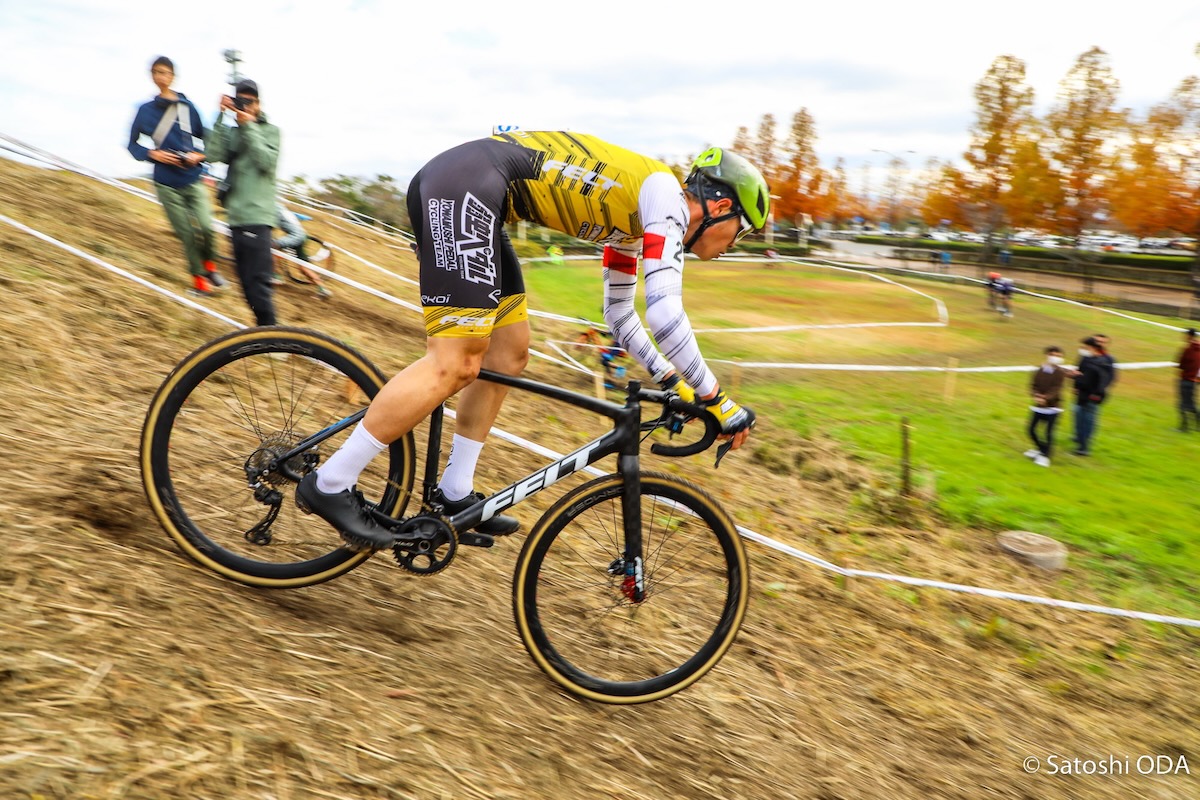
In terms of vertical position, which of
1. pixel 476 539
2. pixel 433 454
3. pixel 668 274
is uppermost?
pixel 668 274

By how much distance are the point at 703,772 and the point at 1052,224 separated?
181 feet

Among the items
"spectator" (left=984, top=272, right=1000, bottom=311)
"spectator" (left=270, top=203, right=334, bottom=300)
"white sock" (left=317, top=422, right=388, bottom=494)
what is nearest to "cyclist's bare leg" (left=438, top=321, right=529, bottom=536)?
"white sock" (left=317, top=422, right=388, bottom=494)

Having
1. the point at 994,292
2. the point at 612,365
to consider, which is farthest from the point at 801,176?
the point at 612,365

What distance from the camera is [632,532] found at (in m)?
3.54

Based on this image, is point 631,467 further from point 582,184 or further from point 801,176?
point 801,176

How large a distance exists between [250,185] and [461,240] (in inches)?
187

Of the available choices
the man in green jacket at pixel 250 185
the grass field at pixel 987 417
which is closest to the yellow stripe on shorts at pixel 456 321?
the man in green jacket at pixel 250 185

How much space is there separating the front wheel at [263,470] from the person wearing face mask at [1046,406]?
1198cm

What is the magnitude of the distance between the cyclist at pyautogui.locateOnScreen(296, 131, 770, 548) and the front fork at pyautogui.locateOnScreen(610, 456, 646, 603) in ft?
1.31

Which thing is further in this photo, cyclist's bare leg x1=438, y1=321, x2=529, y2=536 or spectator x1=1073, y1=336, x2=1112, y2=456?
spectator x1=1073, y1=336, x2=1112, y2=456

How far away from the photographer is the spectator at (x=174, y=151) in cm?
787

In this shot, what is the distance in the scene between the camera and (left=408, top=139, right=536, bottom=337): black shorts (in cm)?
321

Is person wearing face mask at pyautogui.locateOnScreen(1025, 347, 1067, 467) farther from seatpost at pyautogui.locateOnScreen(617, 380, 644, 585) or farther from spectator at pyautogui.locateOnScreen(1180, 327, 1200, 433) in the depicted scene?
seatpost at pyautogui.locateOnScreen(617, 380, 644, 585)

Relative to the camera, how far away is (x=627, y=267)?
3725 millimetres
